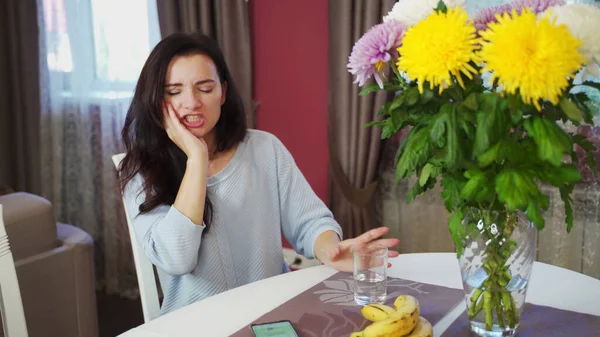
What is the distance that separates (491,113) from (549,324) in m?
0.50

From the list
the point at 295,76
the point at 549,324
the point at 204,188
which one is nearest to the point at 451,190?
the point at 549,324

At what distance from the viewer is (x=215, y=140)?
1.89m

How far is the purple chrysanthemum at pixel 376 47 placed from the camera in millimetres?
1027

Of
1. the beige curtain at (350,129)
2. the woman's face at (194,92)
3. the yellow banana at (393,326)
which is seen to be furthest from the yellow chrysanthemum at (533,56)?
Answer: the beige curtain at (350,129)

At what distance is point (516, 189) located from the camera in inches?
36.6

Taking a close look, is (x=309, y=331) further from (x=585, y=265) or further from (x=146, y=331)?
(x=585, y=265)

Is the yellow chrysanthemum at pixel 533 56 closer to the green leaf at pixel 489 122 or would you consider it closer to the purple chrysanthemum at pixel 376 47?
the green leaf at pixel 489 122

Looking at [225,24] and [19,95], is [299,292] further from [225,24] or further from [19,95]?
[19,95]

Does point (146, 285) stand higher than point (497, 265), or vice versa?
point (497, 265)

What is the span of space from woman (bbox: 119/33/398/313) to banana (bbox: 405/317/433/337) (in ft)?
1.38

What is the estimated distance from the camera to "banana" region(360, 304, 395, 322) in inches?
44.9

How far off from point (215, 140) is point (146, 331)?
0.79 m

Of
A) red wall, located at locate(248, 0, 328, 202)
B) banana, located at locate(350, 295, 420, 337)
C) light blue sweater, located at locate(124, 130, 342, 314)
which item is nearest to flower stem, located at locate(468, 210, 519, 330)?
banana, located at locate(350, 295, 420, 337)

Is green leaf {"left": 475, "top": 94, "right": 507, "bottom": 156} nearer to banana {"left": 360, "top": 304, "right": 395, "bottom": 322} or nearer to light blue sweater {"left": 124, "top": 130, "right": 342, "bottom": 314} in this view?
banana {"left": 360, "top": 304, "right": 395, "bottom": 322}
